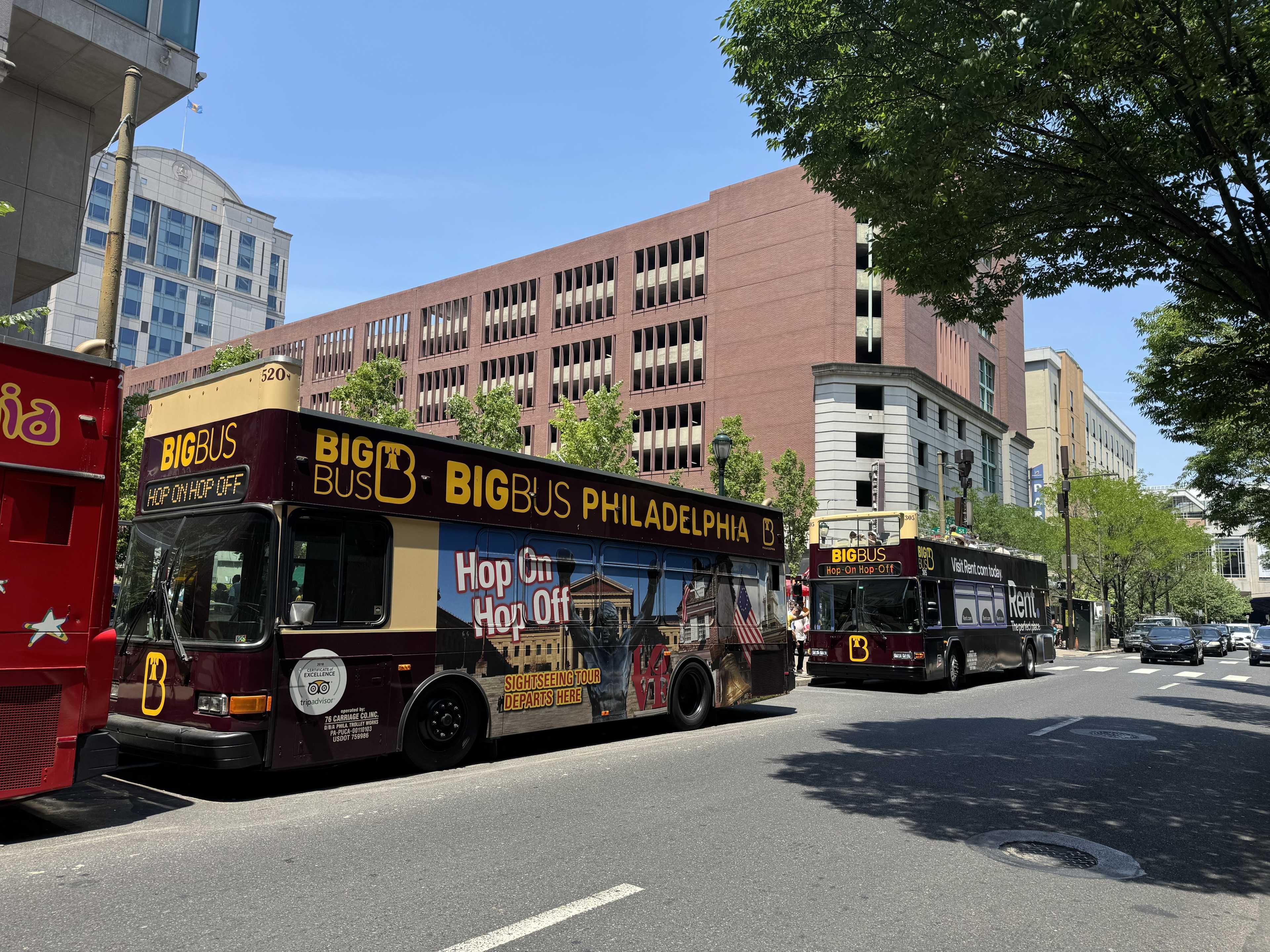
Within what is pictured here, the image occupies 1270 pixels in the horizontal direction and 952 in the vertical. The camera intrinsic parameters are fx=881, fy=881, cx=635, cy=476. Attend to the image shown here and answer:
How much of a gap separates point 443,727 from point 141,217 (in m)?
105

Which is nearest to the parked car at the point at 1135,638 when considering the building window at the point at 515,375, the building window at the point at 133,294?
the building window at the point at 515,375

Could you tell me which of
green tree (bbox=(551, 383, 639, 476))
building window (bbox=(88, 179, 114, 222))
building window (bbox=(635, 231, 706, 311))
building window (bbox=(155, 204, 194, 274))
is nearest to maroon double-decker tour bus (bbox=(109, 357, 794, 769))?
green tree (bbox=(551, 383, 639, 476))

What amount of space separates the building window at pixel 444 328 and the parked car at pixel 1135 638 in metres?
46.4

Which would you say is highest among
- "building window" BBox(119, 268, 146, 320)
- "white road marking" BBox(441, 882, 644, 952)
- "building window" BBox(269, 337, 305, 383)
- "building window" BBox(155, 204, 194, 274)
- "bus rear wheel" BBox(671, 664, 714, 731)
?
"building window" BBox(155, 204, 194, 274)

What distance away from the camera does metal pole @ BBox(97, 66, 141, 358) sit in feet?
33.3

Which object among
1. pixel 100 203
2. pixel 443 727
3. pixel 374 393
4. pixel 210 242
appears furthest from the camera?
pixel 210 242

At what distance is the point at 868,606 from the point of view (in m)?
18.7

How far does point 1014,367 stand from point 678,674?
62546 mm

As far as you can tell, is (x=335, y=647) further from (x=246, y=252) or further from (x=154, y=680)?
(x=246, y=252)

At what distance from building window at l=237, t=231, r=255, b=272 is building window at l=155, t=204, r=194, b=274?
6697 millimetres

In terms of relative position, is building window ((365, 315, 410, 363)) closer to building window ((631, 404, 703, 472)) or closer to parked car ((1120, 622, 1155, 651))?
building window ((631, 404, 703, 472))

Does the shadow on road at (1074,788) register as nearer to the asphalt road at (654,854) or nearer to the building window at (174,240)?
the asphalt road at (654,854)

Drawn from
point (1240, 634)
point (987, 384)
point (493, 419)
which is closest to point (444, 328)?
point (493, 419)

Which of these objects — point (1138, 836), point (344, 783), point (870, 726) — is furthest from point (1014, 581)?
point (344, 783)
